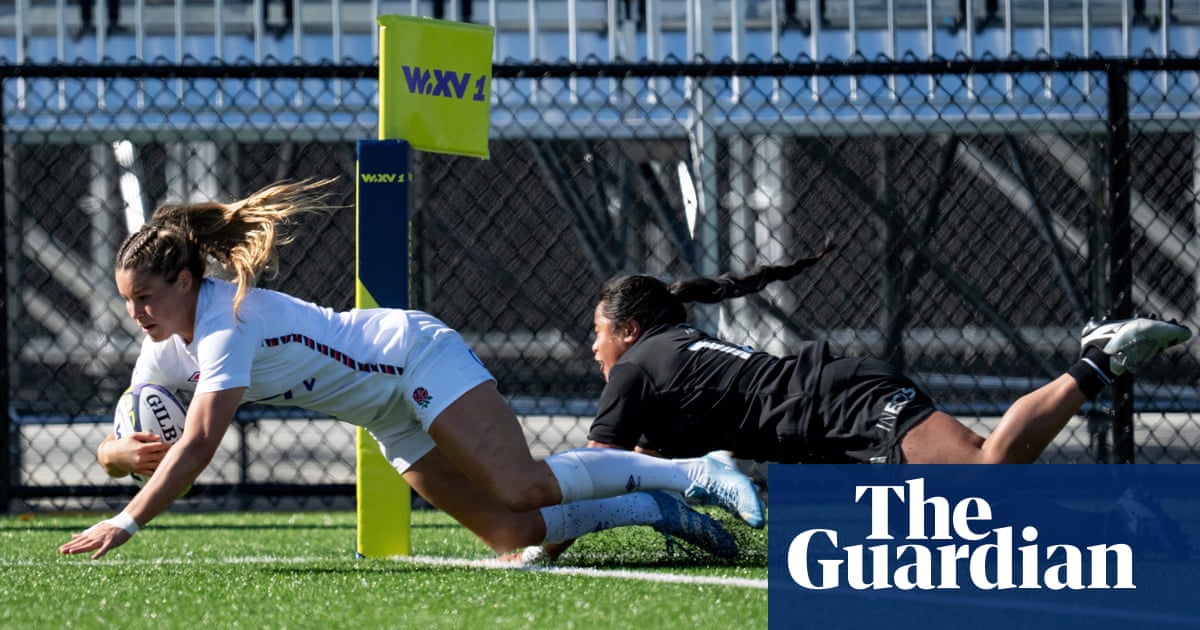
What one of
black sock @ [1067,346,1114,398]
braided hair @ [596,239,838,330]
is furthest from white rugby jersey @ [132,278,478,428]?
black sock @ [1067,346,1114,398]

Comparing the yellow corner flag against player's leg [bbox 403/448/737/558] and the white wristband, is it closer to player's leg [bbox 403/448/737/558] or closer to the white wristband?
player's leg [bbox 403/448/737/558]

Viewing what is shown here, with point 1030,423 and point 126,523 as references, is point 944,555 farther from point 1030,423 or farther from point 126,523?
point 126,523

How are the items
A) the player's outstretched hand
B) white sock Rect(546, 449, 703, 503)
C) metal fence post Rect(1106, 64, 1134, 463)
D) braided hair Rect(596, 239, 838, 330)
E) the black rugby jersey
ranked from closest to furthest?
the player's outstretched hand → white sock Rect(546, 449, 703, 503) → the black rugby jersey → braided hair Rect(596, 239, 838, 330) → metal fence post Rect(1106, 64, 1134, 463)

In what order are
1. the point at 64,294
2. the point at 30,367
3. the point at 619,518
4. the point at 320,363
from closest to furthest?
1. the point at 320,363
2. the point at 619,518
3. the point at 30,367
4. the point at 64,294

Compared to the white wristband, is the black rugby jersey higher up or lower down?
higher up

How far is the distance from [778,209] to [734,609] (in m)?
4.39

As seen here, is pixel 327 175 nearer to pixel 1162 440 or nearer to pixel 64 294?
pixel 64 294

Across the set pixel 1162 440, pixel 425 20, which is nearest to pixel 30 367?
pixel 425 20

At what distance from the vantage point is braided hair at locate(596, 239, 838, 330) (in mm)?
4773

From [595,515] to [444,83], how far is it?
4.94 ft

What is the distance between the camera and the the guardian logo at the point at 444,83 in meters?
4.53

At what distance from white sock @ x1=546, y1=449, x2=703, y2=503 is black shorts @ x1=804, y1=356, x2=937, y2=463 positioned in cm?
42

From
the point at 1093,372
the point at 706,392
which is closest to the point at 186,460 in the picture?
the point at 706,392

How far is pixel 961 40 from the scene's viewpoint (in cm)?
786
